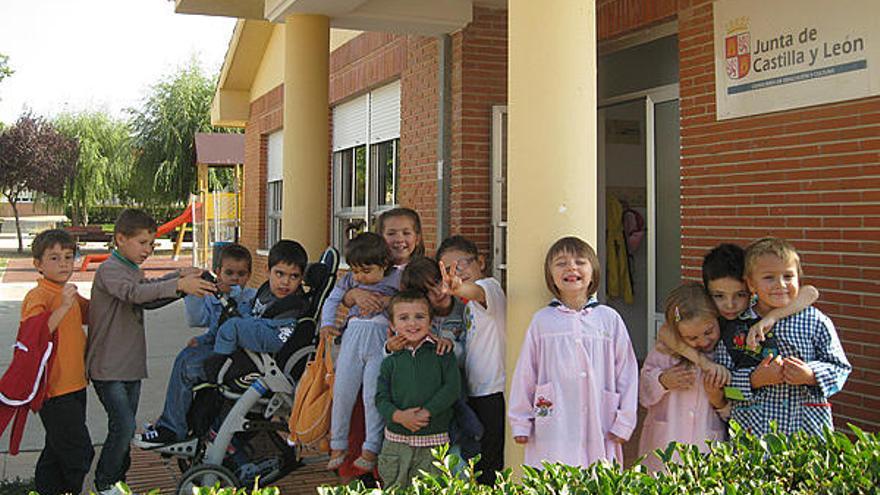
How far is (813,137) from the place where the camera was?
18.0 feet

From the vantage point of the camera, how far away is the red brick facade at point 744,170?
202 inches

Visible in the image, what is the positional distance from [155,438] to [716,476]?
3233 millimetres

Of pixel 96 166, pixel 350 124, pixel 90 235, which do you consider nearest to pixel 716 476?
pixel 350 124

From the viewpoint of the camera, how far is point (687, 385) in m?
3.66

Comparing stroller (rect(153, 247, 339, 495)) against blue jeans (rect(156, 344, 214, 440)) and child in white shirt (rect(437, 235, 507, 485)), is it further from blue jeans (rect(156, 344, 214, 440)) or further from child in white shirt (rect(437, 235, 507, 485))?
child in white shirt (rect(437, 235, 507, 485))

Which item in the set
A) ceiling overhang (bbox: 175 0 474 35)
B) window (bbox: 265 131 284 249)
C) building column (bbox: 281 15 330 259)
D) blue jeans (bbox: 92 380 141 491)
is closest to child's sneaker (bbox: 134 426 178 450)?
blue jeans (bbox: 92 380 141 491)

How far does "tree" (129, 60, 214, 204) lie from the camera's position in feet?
134

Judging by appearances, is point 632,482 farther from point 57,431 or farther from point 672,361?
point 57,431

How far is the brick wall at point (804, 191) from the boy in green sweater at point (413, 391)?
251cm

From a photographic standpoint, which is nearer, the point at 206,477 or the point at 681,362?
the point at 681,362

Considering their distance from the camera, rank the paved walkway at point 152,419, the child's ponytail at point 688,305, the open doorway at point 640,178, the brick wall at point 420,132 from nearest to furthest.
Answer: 1. the child's ponytail at point 688,305
2. the paved walkway at point 152,419
3. the open doorway at point 640,178
4. the brick wall at point 420,132

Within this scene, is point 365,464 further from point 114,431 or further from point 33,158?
point 33,158

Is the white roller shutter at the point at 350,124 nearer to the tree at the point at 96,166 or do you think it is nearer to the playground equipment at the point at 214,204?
the playground equipment at the point at 214,204

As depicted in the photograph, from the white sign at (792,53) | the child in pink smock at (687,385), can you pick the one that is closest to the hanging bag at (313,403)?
the child in pink smock at (687,385)
